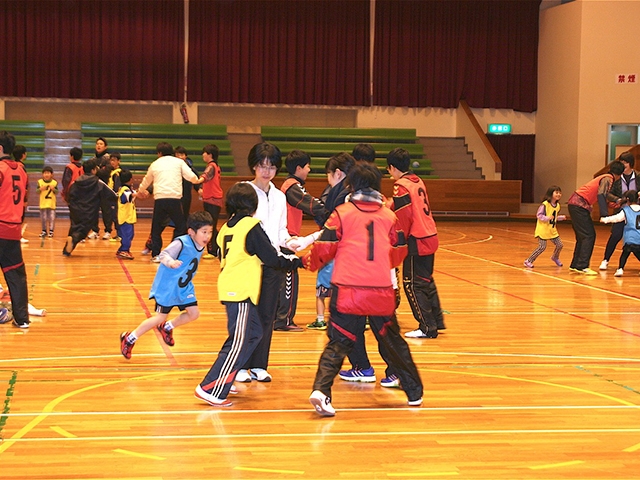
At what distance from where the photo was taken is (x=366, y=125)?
2653 centimetres

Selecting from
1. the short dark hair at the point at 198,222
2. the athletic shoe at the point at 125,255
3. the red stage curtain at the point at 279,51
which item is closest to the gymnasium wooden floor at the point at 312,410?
the short dark hair at the point at 198,222

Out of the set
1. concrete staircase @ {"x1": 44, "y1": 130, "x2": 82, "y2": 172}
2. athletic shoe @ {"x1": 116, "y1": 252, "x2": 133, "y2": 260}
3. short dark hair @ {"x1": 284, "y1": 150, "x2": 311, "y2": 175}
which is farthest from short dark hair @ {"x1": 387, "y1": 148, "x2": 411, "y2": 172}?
concrete staircase @ {"x1": 44, "y1": 130, "x2": 82, "y2": 172}

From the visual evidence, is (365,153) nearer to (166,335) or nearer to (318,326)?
(318,326)

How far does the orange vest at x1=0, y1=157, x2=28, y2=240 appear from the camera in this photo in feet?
24.0

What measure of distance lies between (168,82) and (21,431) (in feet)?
70.4

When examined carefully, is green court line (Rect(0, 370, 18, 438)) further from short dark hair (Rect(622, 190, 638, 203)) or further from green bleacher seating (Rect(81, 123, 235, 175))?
green bleacher seating (Rect(81, 123, 235, 175))

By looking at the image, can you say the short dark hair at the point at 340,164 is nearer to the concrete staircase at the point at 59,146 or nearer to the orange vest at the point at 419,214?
the orange vest at the point at 419,214

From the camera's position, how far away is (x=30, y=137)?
78.9 feet

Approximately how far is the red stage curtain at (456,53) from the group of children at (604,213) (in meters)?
13.9

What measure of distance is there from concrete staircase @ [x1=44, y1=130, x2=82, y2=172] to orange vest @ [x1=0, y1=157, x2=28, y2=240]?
1622 centimetres

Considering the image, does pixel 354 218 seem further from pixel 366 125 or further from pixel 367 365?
pixel 366 125

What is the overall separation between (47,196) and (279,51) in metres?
11.3

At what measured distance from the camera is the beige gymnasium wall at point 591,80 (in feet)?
76.3

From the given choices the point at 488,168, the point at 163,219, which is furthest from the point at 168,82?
the point at 163,219
